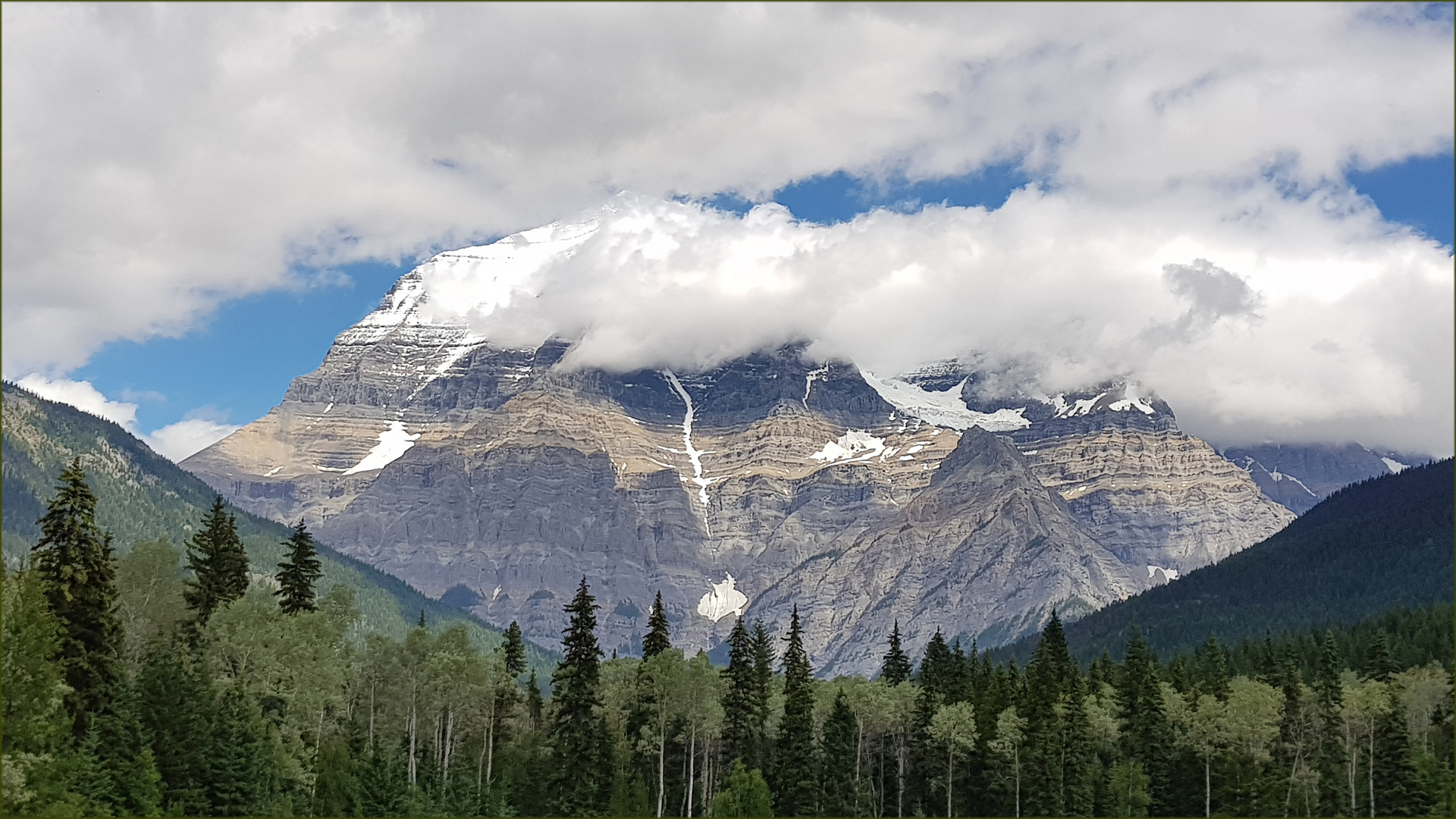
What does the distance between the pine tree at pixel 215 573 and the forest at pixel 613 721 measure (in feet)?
0.73

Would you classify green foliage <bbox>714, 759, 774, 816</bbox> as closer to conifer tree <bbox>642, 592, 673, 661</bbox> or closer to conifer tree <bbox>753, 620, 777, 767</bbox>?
conifer tree <bbox>753, 620, 777, 767</bbox>

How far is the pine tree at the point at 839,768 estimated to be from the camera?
5167 inches

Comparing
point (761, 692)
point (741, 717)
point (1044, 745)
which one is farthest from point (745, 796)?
point (1044, 745)

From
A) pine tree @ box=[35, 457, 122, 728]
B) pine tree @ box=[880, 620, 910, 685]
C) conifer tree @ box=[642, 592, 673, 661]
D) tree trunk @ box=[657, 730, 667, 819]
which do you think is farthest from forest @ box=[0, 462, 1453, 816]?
tree trunk @ box=[657, 730, 667, 819]

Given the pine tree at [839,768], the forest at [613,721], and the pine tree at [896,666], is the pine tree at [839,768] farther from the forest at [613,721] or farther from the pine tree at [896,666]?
the pine tree at [896,666]

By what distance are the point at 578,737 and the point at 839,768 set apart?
3018 centimetres

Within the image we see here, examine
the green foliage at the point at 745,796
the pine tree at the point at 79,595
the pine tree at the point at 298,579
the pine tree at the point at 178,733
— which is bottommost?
the green foliage at the point at 745,796

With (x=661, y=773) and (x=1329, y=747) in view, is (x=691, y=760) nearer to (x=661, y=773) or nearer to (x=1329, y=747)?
(x=661, y=773)

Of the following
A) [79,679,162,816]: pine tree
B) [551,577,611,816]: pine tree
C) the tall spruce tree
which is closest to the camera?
[79,679,162,816]: pine tree

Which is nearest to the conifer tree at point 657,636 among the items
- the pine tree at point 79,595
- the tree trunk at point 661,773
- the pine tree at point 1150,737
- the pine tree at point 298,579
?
the tree trunk at point 661,773

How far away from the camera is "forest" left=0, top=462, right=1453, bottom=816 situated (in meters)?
81.3

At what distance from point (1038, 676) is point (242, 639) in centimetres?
7722

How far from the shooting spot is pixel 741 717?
128875mm

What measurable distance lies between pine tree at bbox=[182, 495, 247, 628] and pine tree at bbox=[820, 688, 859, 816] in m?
52.4
